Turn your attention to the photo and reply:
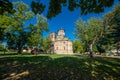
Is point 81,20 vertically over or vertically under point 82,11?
over

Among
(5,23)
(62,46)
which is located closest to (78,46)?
(62,46)

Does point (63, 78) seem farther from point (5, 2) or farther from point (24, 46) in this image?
point (24, 46)

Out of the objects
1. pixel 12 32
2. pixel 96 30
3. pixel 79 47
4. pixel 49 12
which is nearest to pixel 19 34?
pixel 12 32

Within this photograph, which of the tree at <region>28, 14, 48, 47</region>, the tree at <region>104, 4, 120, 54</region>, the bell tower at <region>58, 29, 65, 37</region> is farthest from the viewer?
the bell tower at <region>58, 29, 65, 37</region>

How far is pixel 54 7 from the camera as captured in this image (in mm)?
5363

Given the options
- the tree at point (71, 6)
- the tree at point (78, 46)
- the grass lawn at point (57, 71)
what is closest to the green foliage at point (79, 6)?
the tree at point (71, 6)

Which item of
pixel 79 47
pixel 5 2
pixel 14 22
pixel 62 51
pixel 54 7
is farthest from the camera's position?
pixel 79 47

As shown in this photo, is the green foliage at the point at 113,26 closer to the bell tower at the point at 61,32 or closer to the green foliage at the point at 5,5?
the green foliage at the point at 5,5

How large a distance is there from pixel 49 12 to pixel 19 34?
3840 centimetres

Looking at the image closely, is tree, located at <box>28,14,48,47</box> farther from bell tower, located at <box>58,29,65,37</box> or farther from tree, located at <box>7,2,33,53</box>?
bell tower, located at <box>58,29,65,37</box>

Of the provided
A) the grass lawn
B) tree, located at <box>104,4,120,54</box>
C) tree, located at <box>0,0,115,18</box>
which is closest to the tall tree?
the grass lawn

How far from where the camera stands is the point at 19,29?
41.2 meters

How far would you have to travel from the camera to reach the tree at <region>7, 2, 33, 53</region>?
40188 mm

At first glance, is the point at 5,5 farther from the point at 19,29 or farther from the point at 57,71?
the point at 19,29
